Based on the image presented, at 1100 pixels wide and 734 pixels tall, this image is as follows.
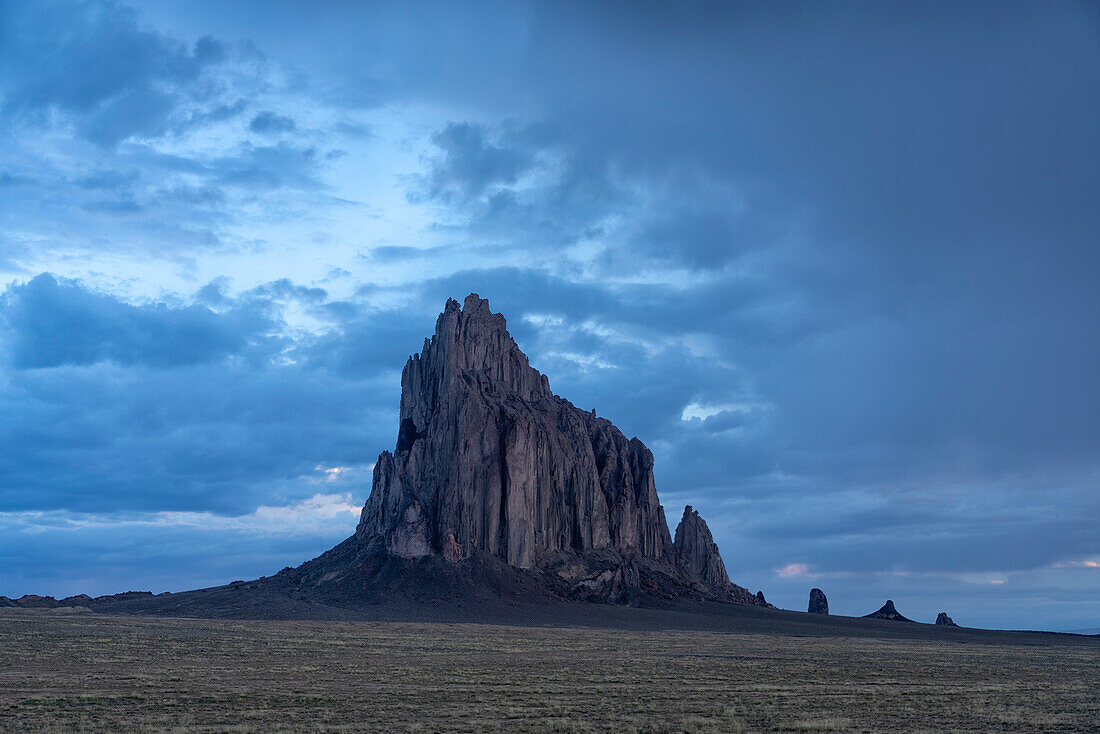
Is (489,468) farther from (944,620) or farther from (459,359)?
(944,620)

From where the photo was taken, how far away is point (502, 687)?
4284 cm

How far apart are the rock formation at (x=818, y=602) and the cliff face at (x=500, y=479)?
71.9 feet

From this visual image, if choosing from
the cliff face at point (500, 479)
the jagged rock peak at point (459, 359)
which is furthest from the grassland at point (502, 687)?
the jagged rock peak at point (459, 359)

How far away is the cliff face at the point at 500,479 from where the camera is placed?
14825 cm

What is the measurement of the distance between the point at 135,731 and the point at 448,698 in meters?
13.6

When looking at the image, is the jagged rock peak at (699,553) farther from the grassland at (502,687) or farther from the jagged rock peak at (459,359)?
the grassland at (502,687)

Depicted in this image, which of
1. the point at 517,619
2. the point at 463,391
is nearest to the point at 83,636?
the point at 517,619

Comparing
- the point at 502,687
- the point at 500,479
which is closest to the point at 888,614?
the point at 500,479

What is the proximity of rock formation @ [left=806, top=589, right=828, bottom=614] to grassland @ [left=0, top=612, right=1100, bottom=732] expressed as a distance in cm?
11883

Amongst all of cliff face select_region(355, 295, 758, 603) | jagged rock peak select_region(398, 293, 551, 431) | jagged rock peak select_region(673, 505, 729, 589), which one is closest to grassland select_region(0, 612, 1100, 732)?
cliff face select_region(355, 295, 758, 603)

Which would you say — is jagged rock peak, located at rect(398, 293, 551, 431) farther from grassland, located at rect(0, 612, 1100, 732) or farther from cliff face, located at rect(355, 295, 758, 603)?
grassland, located at rect(0, 612, 1100, 732)

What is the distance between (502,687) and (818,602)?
171256 mm

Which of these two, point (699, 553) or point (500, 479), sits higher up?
point (500, 479)

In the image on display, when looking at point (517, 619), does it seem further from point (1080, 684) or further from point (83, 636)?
point (1080, 684)
